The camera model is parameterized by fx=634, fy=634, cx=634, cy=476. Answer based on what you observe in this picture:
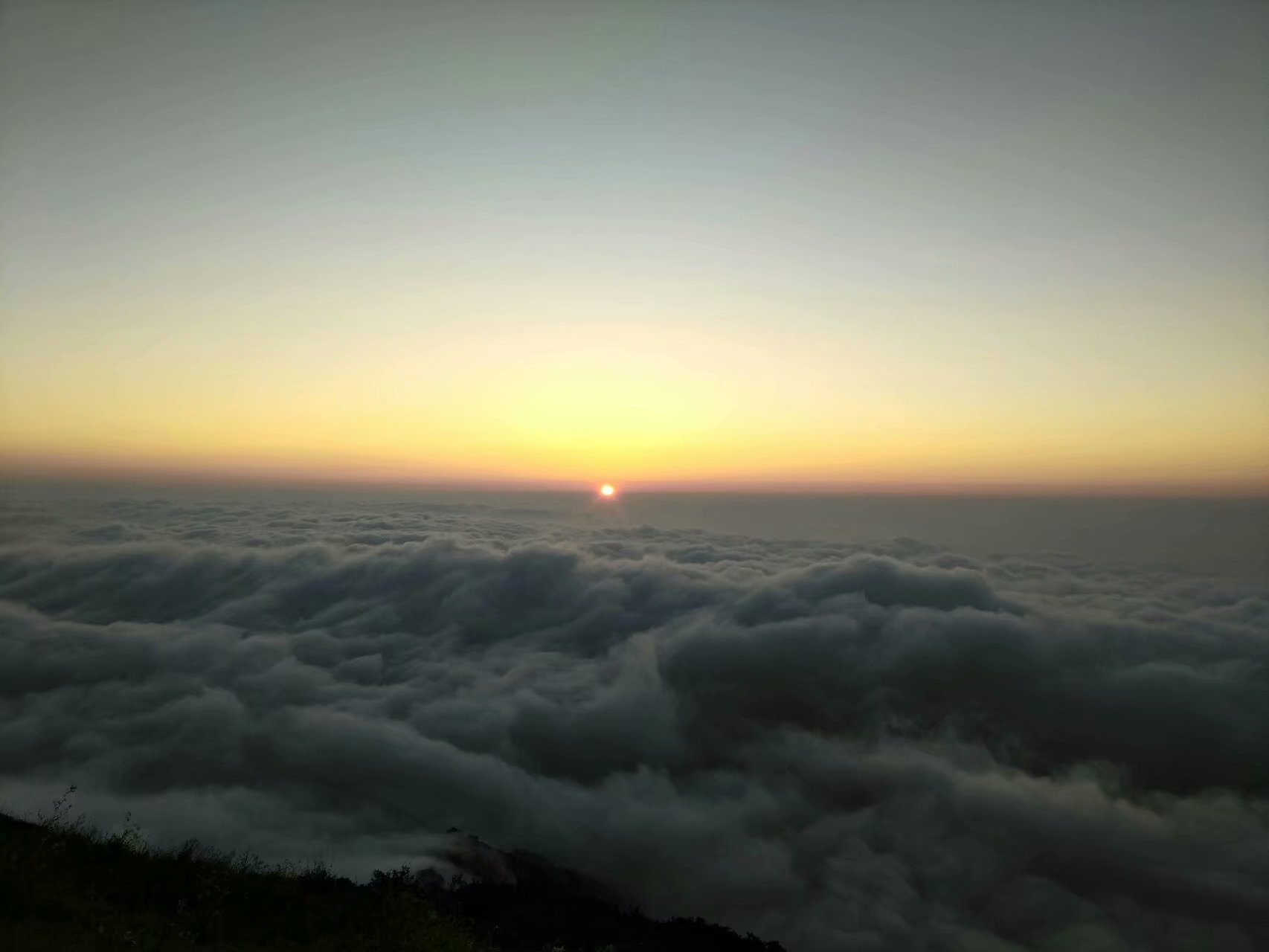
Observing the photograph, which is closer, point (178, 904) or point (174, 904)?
point (178, 904)

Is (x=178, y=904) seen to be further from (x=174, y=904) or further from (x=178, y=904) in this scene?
(x=174, y=904)

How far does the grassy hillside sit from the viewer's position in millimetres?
16917

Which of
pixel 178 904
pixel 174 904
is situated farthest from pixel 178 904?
pixel 174 904

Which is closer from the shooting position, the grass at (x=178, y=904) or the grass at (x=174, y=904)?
the grass at (x=178, y=904)

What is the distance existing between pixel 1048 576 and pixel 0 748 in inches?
9286

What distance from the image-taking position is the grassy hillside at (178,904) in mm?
16917

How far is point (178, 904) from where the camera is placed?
74.8ft

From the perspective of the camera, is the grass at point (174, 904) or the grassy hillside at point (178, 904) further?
the grass at point (174, 904)

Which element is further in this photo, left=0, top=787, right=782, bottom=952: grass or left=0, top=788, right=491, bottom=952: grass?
left=0, top=788, right=491, bottom=952: grass

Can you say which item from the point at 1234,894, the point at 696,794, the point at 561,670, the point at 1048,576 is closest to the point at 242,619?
the point at 561,670

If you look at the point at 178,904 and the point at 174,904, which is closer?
the point at 178,904

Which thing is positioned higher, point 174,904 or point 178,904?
point 178,904

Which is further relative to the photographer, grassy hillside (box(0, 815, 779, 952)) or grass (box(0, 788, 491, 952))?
grass (box(0, 788, 491, 952))

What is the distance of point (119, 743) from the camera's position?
77.2 meters
